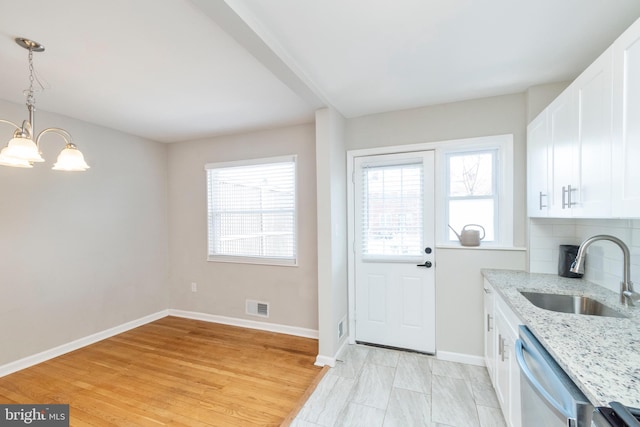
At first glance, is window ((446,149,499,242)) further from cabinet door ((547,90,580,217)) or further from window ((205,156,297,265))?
window ((205,156,297,265))

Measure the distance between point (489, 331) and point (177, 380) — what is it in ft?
9.00

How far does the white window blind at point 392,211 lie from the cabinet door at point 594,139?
1.34m

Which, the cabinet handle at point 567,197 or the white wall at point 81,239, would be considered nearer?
the cabinet handle at point 567,197

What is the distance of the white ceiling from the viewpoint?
147cm

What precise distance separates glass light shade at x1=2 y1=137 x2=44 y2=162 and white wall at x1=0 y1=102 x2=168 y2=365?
1579 mm

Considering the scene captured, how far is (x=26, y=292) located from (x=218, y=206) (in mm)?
2069

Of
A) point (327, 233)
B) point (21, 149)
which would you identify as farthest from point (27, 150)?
point (327, 233)

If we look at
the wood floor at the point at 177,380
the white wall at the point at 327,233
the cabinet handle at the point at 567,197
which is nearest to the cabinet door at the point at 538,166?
the cabinet handle at the point at 567,197

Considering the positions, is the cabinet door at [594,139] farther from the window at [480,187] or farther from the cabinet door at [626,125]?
the window at [480,187]

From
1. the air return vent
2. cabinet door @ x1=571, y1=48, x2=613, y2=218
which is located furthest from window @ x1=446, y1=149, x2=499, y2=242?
the air return vent

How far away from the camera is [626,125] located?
1152 millimetres

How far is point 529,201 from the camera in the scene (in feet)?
7.59

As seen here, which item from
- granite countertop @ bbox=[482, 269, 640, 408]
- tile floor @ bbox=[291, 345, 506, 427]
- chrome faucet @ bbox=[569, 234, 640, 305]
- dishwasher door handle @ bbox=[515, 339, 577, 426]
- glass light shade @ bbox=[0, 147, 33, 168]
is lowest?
tile floor @ bbox=[291, 345, 506, 427]

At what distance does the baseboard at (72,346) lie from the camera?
2598 mm
